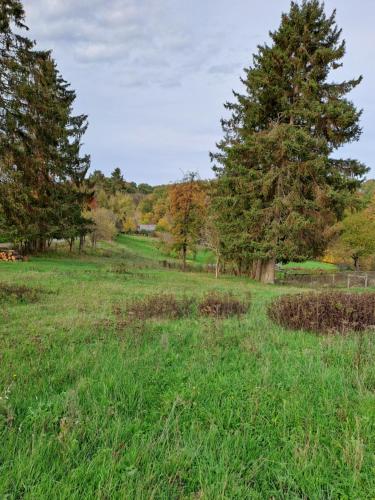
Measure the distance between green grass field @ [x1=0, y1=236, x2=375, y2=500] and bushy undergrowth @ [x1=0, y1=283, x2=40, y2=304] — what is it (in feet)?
13.2

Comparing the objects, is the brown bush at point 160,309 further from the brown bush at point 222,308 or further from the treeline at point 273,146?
the treeline at point 273,146

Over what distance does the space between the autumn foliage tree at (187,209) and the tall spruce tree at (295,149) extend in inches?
339

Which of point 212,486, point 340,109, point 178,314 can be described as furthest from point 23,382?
point 340,109

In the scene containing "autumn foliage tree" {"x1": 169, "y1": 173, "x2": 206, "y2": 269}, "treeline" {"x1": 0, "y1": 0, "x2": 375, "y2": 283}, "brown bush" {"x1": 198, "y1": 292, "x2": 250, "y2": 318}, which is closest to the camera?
"brown bush" {"x1": 198, "y1": 292, "x2": 250, "y2": 318}

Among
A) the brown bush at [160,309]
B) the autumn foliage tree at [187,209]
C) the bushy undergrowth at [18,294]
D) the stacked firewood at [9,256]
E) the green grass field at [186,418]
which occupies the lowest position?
the stacked firewood at [9,256]

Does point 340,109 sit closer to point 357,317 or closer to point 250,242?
point 250,242

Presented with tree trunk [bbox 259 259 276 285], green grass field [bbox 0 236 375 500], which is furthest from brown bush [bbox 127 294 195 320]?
tree trunk [bbox 259 259 276 285]

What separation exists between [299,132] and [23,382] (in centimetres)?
1910

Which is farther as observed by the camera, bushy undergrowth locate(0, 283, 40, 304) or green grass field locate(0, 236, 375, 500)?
bushy undergrowth locate(0, 283, 40, 304)

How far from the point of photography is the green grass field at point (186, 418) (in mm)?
2266

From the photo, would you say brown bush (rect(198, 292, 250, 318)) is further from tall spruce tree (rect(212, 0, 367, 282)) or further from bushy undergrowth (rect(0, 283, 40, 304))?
tall spruce tree (rect(212, 0, 367, 282))

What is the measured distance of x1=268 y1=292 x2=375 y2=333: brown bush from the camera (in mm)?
6547

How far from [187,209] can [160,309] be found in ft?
75.7

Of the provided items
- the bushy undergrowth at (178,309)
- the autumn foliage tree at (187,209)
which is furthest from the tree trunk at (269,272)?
the bushy undergrowth at (178,309)
